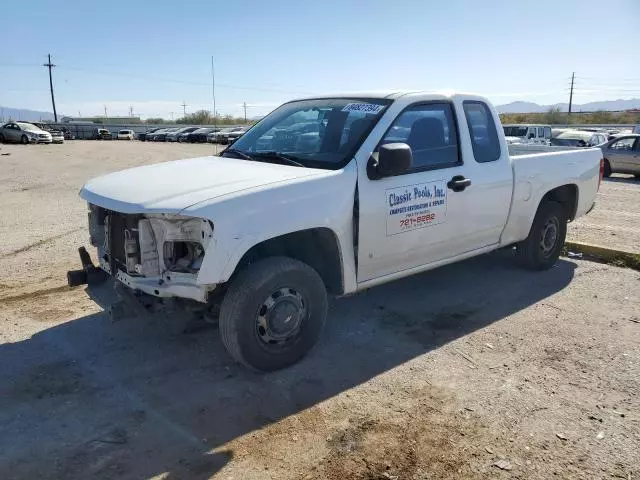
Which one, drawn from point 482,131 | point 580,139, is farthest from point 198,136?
point 482,131

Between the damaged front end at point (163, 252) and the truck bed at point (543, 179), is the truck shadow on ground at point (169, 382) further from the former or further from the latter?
the truck bed at point (543, 179)

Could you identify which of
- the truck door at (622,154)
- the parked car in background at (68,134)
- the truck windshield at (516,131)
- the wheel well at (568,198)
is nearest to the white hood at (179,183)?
the wheel well at (568,198)

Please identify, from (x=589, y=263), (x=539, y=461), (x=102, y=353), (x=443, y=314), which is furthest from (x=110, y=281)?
(x=589, y=263)

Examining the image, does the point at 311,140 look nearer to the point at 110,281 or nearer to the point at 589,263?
the point at 110,281

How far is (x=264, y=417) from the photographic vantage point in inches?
132

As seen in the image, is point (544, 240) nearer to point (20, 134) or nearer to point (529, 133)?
point (529, 133)

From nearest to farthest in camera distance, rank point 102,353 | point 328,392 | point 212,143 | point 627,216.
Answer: point 328,392 → point 102,353 → point 627,216 → point 212,143

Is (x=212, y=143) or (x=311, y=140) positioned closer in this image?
(x=311, y=140)

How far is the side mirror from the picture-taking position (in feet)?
12.8

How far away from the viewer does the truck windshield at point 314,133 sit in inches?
166

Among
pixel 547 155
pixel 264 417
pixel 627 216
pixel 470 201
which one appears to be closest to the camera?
pixel 264 417

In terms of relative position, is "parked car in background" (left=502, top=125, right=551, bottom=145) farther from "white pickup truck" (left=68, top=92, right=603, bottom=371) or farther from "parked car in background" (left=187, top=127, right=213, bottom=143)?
"parked car in background" (left=187, top=127, right=213, bottom=143)

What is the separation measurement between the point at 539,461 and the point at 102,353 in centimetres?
315

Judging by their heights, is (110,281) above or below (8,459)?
above
